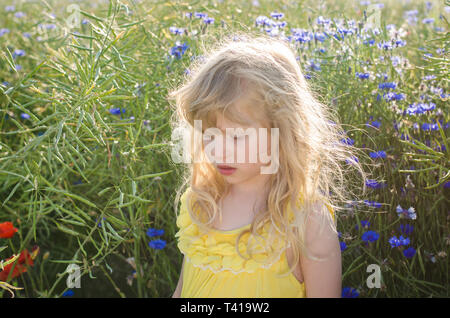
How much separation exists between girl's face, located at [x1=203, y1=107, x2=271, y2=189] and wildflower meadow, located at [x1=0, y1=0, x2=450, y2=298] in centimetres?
24

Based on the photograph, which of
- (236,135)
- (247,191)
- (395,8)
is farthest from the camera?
(395,8)

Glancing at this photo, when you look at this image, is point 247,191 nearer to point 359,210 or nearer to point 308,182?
point 308,182

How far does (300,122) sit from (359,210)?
47 cm

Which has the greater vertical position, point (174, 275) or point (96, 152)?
point (96, 152)

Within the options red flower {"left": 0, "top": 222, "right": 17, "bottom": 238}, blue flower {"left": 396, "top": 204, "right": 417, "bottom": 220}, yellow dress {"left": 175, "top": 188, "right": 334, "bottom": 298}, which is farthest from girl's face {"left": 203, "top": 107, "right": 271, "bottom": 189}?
red flower {"left": 0, "top": 222, "right": 17, "bottom": 238}

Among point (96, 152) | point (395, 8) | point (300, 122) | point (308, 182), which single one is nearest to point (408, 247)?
point (308, 182)

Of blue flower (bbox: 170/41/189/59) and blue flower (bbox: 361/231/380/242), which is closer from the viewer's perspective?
blue flower (bbox: 361/231/380/242)

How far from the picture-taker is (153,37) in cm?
202

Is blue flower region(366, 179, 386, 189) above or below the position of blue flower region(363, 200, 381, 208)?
above

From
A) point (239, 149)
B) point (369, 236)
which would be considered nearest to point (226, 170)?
point (239, 149)

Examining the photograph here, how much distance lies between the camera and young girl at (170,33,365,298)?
125 cm

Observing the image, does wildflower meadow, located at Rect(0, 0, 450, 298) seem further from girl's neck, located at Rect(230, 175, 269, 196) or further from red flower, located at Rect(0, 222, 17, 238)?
girl's neck, located at Rect(230, 175, 269, 196)

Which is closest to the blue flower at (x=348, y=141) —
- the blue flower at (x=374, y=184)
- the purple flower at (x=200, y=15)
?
the blue flower at (x=374, y=184)
